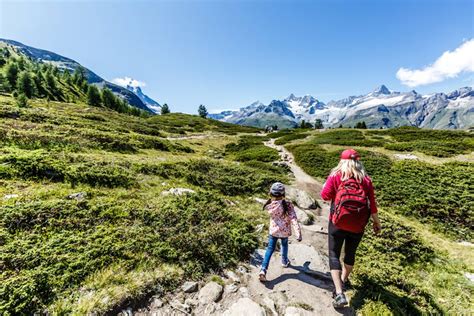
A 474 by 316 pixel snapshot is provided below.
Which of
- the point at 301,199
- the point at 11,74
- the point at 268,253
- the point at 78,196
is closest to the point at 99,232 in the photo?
the point at 78,196

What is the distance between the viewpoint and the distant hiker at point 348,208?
16.3ft

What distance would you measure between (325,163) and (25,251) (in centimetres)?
2389

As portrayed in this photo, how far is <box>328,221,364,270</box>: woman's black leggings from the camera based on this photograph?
5.24m

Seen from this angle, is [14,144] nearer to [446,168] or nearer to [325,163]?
[325,163]

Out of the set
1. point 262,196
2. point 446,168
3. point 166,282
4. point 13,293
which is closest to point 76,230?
point 13,293

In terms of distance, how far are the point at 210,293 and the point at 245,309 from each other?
3.22 feet

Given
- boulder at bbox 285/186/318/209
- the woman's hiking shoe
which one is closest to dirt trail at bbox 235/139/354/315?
the woman's hiking shoe

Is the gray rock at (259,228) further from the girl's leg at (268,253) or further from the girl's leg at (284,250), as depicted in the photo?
the girl's leg at (268,253)

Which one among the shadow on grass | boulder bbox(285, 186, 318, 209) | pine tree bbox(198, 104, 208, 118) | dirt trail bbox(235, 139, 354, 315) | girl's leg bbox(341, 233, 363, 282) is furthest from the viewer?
pine tree bbox(198, 104, 208, 118)

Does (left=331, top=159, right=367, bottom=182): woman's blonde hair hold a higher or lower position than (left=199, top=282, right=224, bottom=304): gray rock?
higher

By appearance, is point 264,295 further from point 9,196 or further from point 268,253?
point 9,196

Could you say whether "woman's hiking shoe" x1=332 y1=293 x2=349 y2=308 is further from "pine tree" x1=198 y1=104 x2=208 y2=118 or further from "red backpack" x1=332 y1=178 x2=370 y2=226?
"pine tree" x1=198 y1=104 x2=208 y2=118

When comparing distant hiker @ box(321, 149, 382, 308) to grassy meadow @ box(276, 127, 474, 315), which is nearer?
distant hiker @ box(321, 149, 382, 308)

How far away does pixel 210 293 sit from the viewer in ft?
18.1
